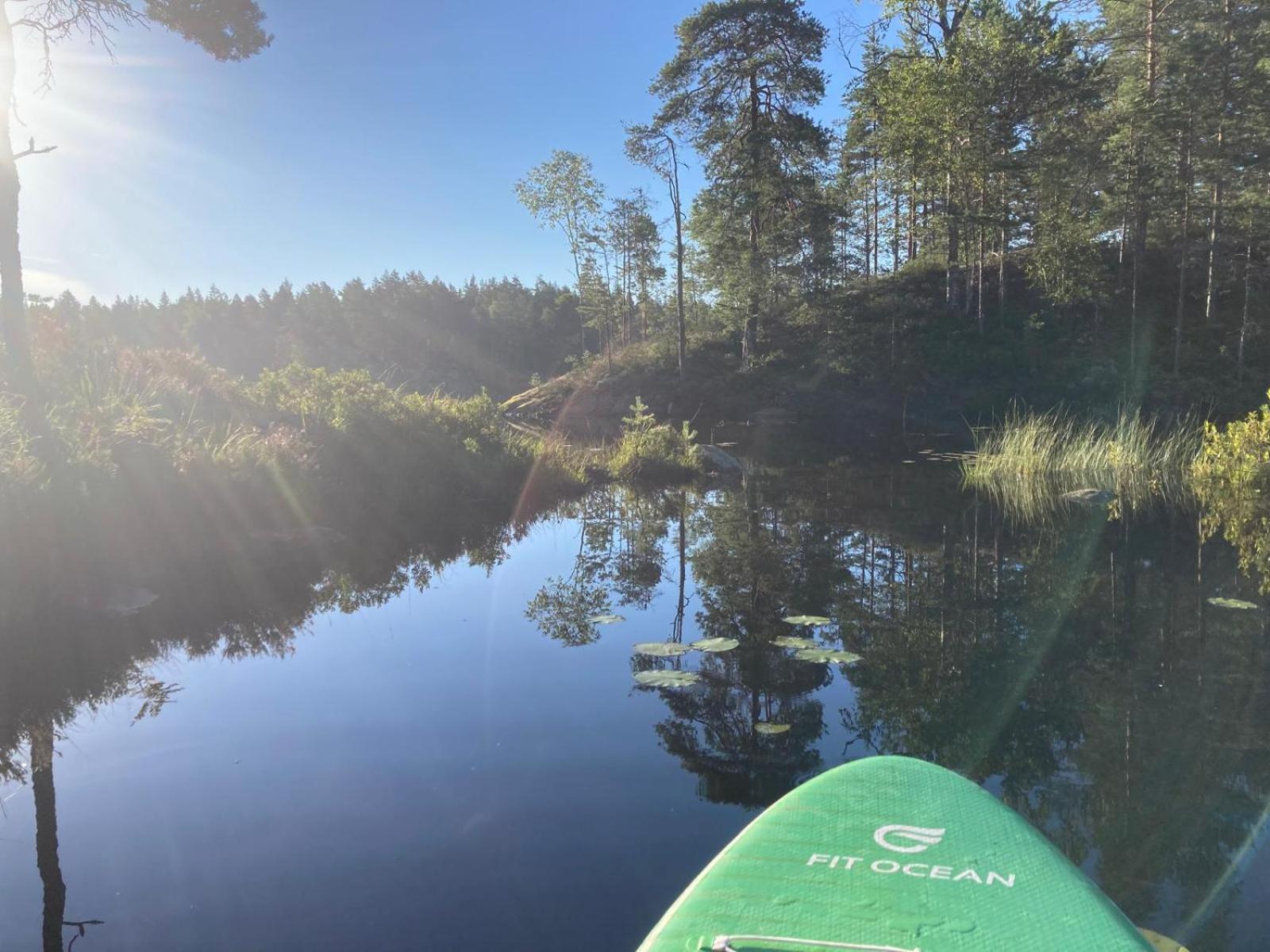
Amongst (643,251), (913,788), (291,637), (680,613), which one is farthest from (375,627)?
(643,251)

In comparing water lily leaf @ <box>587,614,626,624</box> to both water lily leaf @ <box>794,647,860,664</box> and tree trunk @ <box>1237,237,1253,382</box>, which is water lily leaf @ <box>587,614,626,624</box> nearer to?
water lily leaf @ <box>794,647,860,664</box>

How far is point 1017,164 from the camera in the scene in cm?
2097

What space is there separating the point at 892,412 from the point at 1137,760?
2149cm

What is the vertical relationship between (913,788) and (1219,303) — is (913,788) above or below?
below

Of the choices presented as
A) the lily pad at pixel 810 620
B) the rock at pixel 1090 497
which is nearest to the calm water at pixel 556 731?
the lily pad at pixel 810 620

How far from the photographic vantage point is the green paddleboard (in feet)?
6.04

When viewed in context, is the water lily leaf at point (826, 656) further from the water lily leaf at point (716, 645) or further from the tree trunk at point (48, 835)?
the tree trunk at point (48, 835)

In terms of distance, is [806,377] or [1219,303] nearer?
[1219,303]

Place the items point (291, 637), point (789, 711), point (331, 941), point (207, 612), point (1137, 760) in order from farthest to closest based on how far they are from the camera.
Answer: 1. point (207, 612)
2. point (291, 637)
3. point (789, 711)
4. point (1137, 760)
5. point (331, 941)

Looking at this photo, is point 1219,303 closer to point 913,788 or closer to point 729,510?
point 729,510

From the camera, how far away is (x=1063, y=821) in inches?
118

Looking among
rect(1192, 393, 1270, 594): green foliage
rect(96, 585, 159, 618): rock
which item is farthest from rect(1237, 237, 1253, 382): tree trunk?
rect(96, 585, 159, 618): rock

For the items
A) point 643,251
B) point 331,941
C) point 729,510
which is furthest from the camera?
point 643,251

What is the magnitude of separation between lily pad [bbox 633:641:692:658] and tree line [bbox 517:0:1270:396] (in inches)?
789
